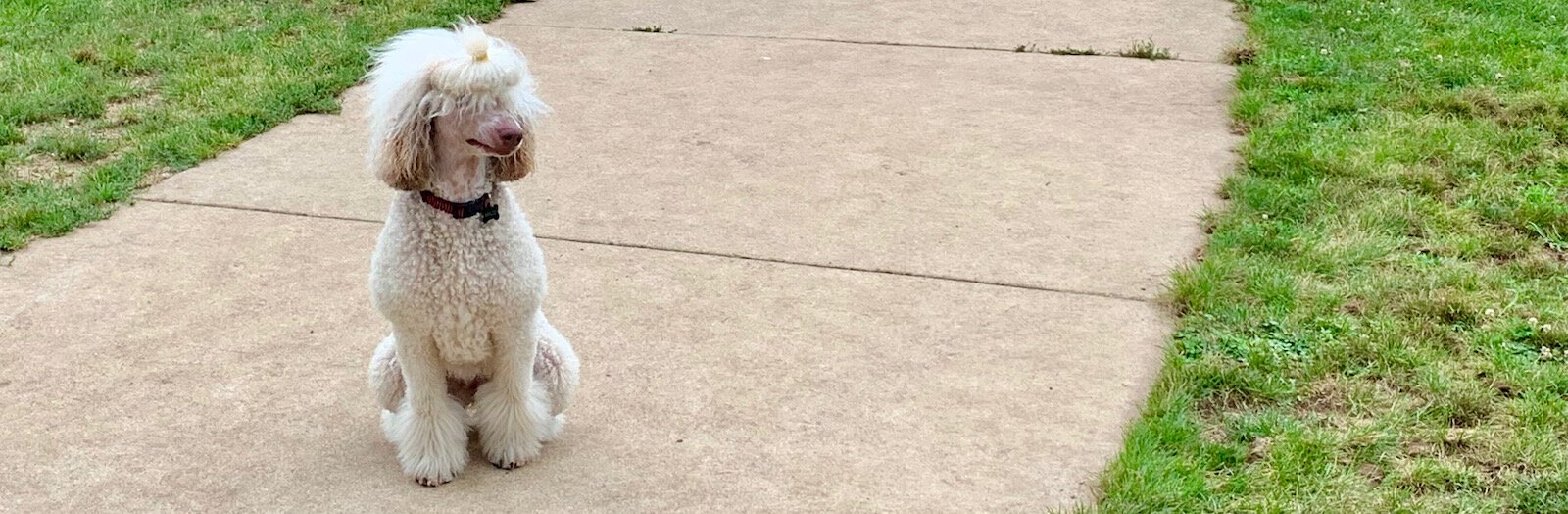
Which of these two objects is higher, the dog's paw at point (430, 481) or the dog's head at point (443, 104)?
the dog's head at point (443, 104)

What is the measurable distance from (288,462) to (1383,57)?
5.66m

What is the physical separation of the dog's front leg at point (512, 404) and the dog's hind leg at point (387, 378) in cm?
19

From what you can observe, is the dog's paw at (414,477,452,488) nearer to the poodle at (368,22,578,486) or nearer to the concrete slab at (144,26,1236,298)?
the poodle at (368,22,578,486)

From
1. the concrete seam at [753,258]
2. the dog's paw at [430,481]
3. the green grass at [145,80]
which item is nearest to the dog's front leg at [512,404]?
the dog's paw at [430,481]

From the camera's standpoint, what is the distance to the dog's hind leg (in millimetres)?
3746

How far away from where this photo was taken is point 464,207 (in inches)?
134

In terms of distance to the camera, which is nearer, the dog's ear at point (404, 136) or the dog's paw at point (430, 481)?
the dog's ear at point (404, 136)

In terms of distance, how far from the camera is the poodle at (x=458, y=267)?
3.22 meters

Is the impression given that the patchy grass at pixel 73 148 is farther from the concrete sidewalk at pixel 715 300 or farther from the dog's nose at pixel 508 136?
the dog's nose at pixel 508 136

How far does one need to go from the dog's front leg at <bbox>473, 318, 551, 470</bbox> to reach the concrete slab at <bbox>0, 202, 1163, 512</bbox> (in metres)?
0.07

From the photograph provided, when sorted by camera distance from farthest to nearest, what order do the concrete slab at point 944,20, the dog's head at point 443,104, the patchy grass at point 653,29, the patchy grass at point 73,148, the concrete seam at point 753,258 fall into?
1. the patchy grass at point 653,29
2. the concrete slab at point 944,20
3. the patchy grass at point 73,148
4. the concrete seam at point 753,258
5. the dog's head at point 443,104

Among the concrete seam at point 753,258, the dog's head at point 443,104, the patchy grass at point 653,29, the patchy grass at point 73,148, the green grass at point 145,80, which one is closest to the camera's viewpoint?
the dog's head at point 443,104

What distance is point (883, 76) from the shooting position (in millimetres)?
7520

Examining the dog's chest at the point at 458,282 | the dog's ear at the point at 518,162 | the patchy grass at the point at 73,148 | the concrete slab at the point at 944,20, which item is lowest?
the concrete slab at the point at 944,20
